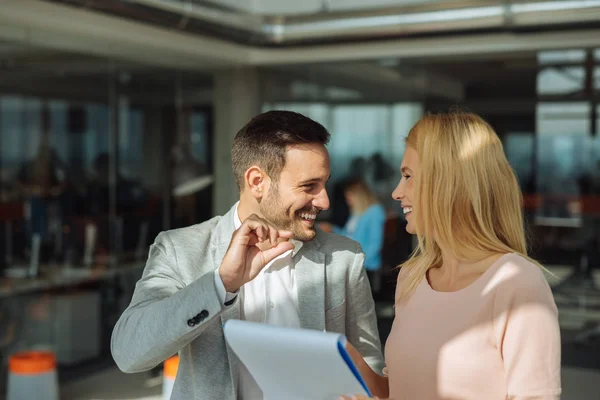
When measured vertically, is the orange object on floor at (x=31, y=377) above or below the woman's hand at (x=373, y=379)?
below

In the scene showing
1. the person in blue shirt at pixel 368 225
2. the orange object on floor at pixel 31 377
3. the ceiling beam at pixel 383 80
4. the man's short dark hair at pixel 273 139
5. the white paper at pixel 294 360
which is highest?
the ceiling beam at pixel 383 80

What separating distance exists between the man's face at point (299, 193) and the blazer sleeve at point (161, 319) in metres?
0.37

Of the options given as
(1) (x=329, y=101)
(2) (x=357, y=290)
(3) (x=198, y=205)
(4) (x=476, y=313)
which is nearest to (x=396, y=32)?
(1) (x=329, y=101)

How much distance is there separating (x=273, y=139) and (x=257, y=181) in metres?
0.14

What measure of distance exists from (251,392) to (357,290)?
0.49 metres

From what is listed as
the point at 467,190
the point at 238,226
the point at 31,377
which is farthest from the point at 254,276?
the point at 31,377

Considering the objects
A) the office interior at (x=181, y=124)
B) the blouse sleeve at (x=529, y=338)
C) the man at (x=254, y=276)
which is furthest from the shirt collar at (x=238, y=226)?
the office interior at (x=181, y=124)

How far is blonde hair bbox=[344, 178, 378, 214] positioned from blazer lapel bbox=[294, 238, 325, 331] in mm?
6354

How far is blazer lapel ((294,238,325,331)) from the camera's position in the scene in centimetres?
234

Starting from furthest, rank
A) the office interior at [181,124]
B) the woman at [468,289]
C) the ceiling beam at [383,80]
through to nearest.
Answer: the ceiling beam at [383,80], the office interior at [181,124], the woman at [468,289]

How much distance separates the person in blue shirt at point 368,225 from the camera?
8570mm

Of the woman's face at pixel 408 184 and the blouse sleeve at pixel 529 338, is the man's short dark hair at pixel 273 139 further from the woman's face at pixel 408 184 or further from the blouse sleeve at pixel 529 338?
the blouse sleeve at pixel 529 338

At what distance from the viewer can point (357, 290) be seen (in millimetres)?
2494

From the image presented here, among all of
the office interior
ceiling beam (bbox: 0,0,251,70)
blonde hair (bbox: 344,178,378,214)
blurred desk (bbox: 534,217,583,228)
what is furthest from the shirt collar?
blonde hair (bbox: 344,178,378,214)
